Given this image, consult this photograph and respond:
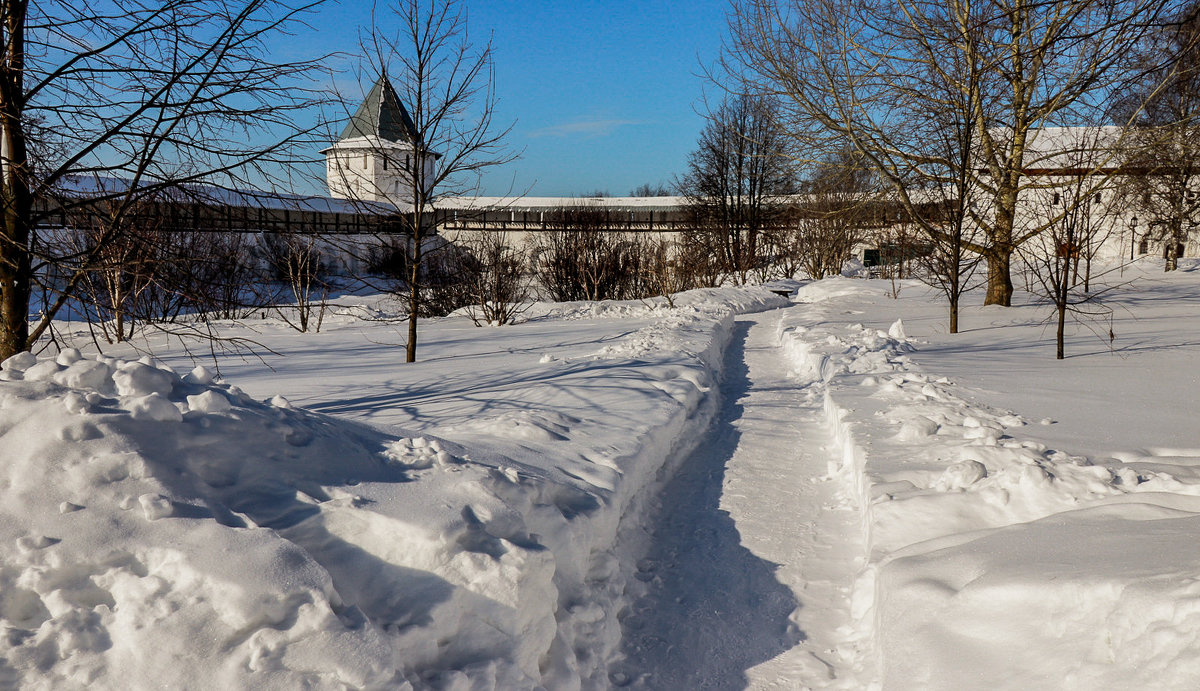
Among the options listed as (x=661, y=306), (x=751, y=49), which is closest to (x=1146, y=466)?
(x=751, y=49)

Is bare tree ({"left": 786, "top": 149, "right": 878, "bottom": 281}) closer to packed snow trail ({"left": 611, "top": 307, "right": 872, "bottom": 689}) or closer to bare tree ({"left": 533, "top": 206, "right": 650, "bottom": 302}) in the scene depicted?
bare tree ({"left": 533, "top": 206, "right": 650, "bottom": 302})

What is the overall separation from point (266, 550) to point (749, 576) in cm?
281

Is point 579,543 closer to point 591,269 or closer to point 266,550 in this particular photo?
point 266,550

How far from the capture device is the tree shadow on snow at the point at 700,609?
3471 mm

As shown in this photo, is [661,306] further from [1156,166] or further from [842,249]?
[842,249]

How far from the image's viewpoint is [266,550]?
2.60 metres

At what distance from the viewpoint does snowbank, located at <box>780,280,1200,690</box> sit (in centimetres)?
247

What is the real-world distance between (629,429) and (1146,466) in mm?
3636

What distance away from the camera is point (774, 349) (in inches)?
545

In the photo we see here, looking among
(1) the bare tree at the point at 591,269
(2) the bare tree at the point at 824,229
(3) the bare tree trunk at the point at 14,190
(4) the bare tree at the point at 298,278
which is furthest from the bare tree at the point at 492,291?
(3) the bare tree trunk at the point at 14,190

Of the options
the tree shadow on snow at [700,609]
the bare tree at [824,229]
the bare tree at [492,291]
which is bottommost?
the tree shadow on snow at [700,609]

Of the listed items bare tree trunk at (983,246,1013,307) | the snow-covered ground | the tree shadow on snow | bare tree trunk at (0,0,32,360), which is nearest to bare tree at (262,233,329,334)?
bare tree trunk at (0,0,32,360)

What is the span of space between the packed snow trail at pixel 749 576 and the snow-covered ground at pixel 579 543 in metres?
0.02

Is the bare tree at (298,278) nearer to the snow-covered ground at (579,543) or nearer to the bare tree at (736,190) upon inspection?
the snow-covered ground at (579,543)
